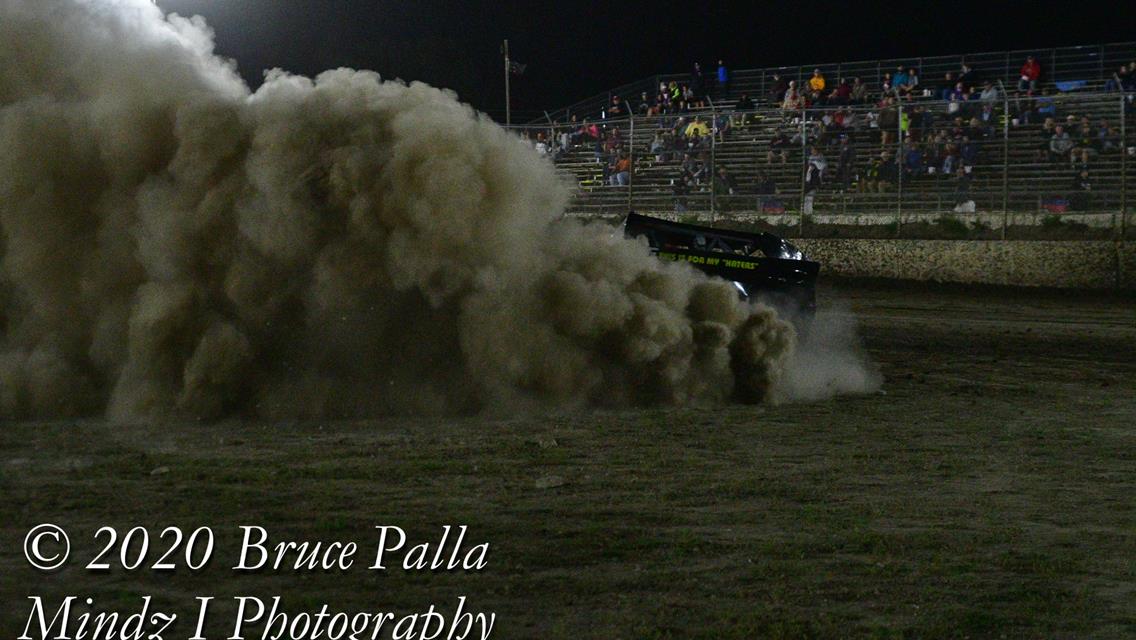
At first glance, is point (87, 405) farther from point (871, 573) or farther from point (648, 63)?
point (648, 63)

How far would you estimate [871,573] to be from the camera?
5816 mm

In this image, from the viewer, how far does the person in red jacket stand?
27109 millimetres

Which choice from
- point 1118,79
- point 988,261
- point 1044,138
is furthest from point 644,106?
point 1044,138

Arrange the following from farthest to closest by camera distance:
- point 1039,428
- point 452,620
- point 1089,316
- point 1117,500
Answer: point 1089,316
point 1039,428
point 1117,500
point 452,620

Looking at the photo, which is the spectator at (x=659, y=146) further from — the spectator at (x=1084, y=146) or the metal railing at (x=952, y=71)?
the spectator at (x=1084, y=146)

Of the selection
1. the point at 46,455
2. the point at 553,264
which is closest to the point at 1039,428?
the point at 553,264

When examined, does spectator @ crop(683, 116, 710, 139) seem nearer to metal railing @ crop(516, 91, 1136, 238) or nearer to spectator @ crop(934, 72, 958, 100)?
metal railing @ crop(516, 91, 1136, 238)

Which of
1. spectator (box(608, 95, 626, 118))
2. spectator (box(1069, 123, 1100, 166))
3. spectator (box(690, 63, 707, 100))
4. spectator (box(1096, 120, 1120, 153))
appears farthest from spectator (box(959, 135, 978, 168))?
spectator (box(608, 95, 626, 118))

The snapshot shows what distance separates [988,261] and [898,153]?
105 inches

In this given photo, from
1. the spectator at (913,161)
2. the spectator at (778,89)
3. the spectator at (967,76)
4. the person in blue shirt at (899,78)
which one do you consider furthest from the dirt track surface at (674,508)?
the spectator at (778,89)

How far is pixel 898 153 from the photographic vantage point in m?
24.4

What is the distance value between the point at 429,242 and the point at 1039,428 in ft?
16.0

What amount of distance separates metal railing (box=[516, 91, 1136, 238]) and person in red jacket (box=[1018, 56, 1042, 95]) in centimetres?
280

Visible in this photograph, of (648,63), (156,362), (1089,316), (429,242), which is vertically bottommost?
(1089,316)
